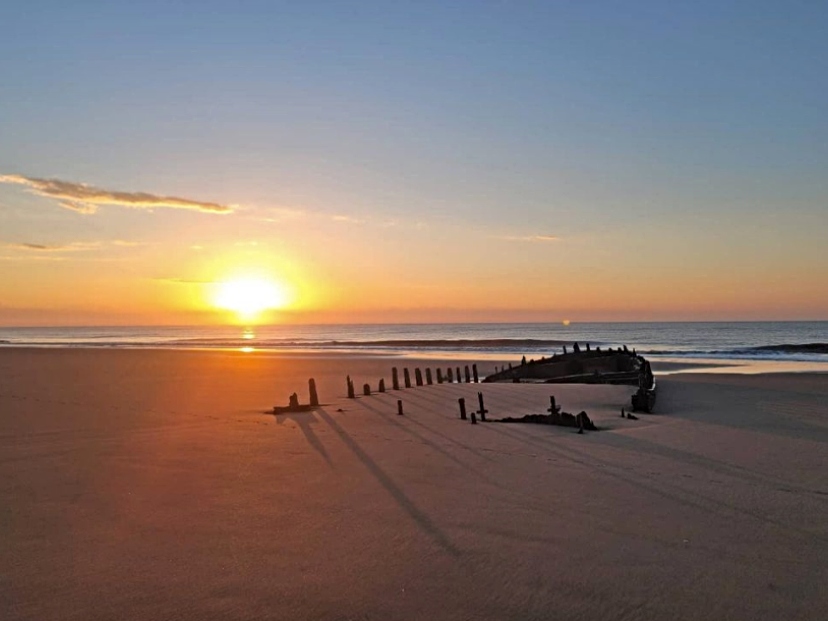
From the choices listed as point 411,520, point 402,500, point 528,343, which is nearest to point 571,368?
point 402,500

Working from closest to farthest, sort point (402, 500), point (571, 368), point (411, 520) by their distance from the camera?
point (411, 520), point (402, 500), point (571, 368)

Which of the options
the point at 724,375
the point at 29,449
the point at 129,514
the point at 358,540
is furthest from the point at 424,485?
the point at 724,375

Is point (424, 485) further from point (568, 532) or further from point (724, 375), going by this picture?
point (724, 375)

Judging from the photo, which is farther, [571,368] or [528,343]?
[528,343]

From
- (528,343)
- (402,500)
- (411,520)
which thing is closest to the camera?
(411,520)

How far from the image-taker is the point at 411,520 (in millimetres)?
7641

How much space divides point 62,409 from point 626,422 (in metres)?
15.2

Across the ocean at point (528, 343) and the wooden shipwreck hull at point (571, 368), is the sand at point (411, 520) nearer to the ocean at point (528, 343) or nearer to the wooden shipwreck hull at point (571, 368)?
the wooden shipwreck hull at point (571, 368)

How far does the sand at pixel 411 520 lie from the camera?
18.2ft

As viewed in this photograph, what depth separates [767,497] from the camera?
8.72m

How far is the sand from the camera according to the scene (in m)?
5.54

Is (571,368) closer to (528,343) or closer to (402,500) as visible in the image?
(402,500)

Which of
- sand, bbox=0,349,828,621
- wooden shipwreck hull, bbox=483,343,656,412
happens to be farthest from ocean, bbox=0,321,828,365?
sand, bbox=0,349,828,621

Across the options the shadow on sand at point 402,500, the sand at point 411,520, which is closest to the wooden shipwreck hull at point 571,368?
the sand at point 411,520
